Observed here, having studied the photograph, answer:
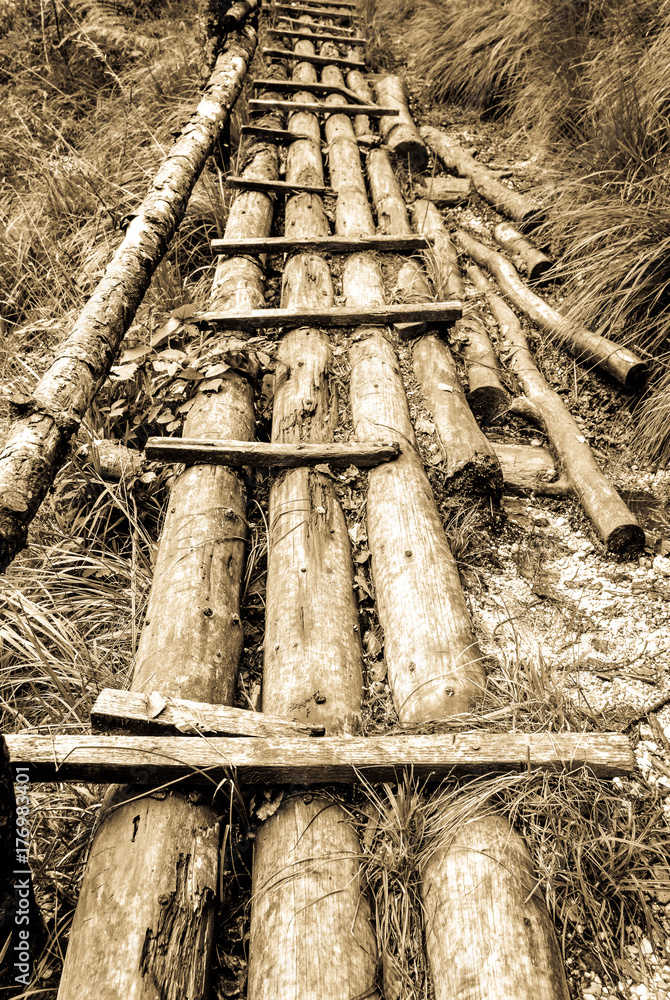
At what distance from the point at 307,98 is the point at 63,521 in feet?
15.7

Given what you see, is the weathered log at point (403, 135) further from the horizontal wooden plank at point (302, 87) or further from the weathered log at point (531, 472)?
the weathered log at point (531, 472)

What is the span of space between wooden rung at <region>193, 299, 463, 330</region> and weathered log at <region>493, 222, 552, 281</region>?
103 cm

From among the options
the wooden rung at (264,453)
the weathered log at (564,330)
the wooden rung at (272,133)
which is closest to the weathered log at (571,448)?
the weathered log at (564,330)

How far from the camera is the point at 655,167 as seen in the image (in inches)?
129

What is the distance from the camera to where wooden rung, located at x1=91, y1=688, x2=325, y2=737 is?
4.95 ft

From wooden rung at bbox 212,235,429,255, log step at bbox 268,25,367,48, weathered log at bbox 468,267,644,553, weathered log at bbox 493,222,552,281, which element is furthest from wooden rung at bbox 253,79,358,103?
weathered log at bbox 468,267,644,553

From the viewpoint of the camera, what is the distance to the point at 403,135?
4895 mm

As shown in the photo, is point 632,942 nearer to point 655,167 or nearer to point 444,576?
point 444,576

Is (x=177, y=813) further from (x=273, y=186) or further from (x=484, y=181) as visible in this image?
(x=484, y=181)

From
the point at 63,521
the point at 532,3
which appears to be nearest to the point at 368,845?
the point at 63,521

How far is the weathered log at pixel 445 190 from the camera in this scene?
15.1 ft

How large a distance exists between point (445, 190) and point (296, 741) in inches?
177

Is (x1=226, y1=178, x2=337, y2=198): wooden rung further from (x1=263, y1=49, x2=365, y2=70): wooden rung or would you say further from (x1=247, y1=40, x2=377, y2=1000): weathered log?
(x1=263, y1=49, x2=365, y2=70): wooden rung

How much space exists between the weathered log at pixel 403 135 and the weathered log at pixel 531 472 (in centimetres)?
331
